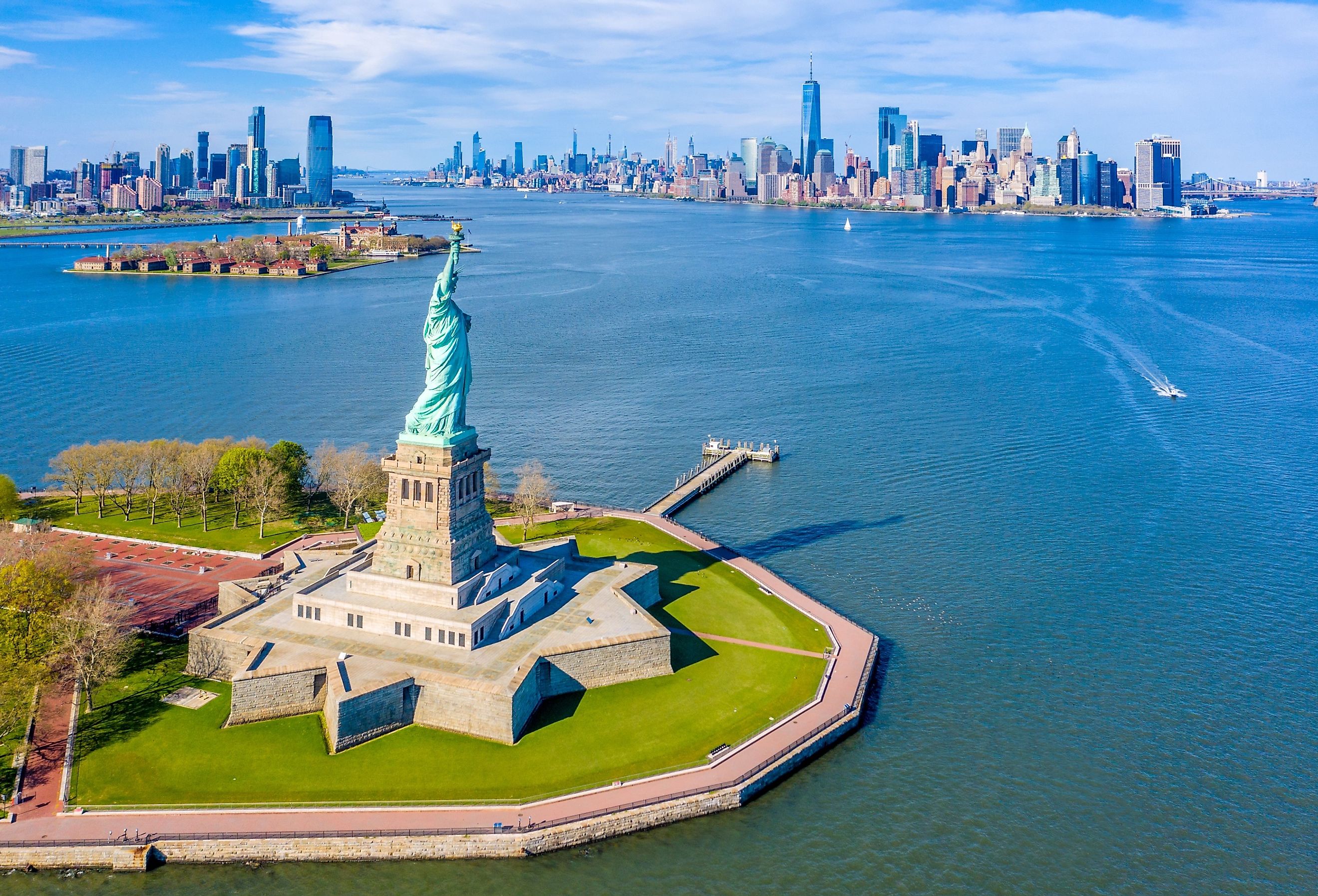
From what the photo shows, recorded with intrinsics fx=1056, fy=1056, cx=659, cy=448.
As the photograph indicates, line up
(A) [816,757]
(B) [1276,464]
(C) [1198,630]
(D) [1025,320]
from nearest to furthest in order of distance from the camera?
(A) [816,757] < (C) [1198,630] < (B) [1276,464] < (D) [1025,320]

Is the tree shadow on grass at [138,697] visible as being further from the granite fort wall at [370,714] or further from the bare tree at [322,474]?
the bare tree at [322,474]

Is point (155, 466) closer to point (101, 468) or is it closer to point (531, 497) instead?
point (101, 468)

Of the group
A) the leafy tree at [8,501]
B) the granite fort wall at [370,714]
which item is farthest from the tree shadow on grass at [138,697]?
the leafy tree at [8,501]

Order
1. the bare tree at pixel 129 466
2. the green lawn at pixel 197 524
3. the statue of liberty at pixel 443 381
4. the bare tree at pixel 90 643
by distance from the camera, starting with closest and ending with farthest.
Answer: the bare tree at pixel 90 643 < the statue of liberty at pixel 443 381 < the green lawn at pixel 197 524 < the bare tree at pixel 129 466

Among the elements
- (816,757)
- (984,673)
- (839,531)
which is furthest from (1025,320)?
(816,757)

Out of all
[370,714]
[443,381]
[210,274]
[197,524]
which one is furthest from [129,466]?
[210,274]

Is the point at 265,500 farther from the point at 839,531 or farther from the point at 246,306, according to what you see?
the point at 246,306
